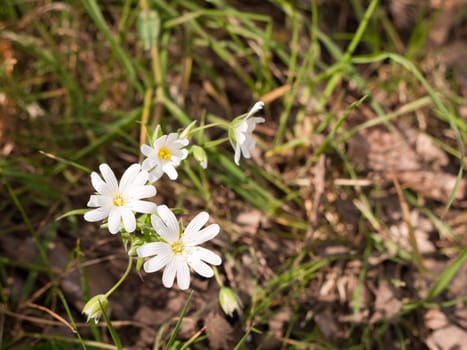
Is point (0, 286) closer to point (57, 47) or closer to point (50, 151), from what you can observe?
point (50, 151)

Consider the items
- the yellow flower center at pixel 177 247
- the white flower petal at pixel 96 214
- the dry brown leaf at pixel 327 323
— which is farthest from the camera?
the dry brown leaf at pixel 327 323

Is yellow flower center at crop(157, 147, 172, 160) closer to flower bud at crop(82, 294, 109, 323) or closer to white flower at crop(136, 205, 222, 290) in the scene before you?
white flower at crop(136, 205, 222, 290)

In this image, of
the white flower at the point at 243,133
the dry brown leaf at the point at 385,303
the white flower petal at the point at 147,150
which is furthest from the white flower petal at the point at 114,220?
the dry brown leaf at the point at 385,303

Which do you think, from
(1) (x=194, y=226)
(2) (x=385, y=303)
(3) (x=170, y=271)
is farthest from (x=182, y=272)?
(2) (x=385, y=303)

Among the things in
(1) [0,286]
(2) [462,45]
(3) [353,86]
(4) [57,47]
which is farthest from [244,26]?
(1) [0,286]

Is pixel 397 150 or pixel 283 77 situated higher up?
pixel 283 77

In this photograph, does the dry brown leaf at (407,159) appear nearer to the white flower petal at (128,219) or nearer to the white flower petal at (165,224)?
the white flower petal at (165,224)

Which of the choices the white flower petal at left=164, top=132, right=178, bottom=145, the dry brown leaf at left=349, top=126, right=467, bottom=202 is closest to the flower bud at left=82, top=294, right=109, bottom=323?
the white flower petal at left=164, top=132, right=178, bottom=145
